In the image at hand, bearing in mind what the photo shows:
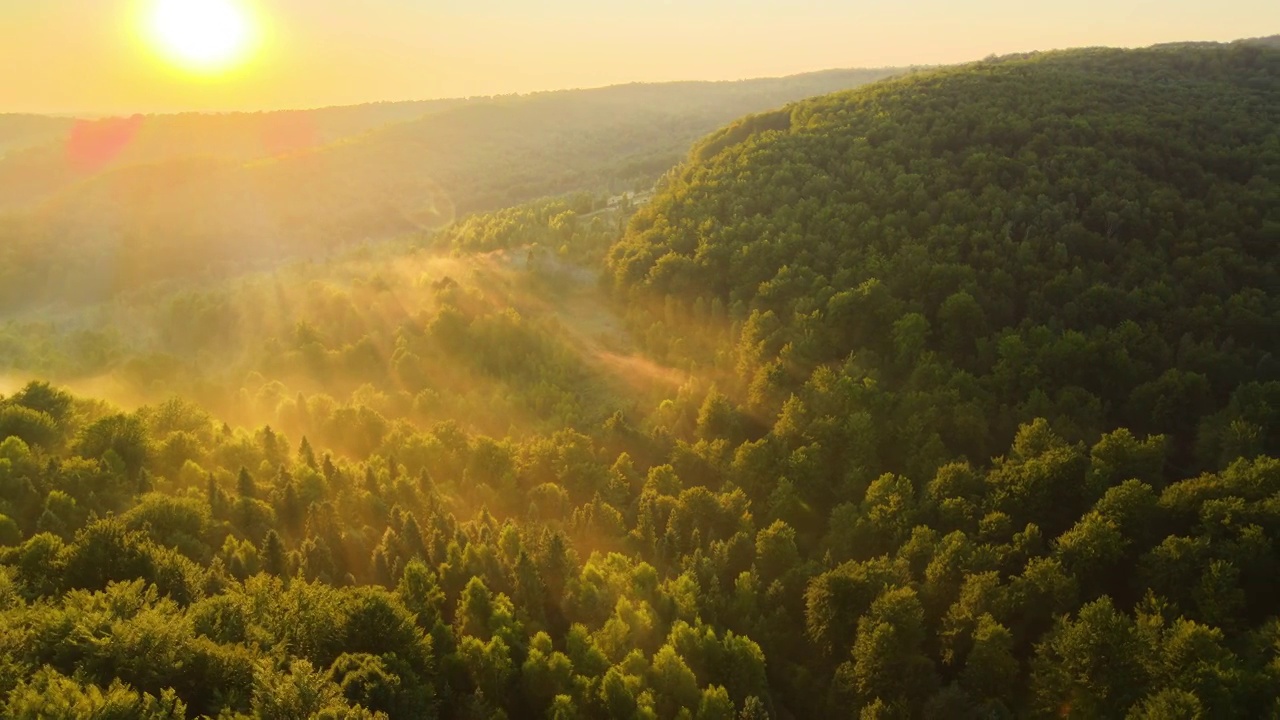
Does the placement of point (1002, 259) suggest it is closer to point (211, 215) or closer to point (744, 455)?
point (744, 455)

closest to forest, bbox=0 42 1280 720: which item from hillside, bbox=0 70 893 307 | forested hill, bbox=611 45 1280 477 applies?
forested hill, bbox=611 45 1280 477

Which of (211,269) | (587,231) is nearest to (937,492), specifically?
(587,231)

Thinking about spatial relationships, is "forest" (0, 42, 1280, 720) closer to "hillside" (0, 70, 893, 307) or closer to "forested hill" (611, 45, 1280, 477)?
"forested hill" (611, 45, 1280, 477)

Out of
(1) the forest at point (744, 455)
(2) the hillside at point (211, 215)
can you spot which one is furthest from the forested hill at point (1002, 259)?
(2) the hillside at point (211, 215)

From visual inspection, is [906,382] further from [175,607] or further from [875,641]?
[175,607]

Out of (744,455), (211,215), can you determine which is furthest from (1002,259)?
(211,215)
